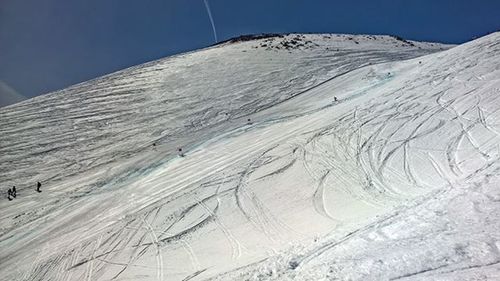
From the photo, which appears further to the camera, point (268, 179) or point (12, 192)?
point (12, 192)

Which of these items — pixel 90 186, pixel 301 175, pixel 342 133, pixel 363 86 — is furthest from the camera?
pixel 363 86

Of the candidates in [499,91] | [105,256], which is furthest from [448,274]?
[499,91]

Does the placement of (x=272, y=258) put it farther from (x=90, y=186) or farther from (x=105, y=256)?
(x=90, y=186)

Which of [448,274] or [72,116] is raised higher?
[72,116]

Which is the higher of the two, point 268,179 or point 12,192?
point 12,192

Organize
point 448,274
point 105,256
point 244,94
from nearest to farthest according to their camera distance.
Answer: point 448,274 < point 105,256 < point 244,94

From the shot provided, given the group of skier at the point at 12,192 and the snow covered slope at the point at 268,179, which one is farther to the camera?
the group of skier at the point at 12,192

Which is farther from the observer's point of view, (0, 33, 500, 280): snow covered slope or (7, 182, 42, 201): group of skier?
(7, 182, 42, 201): group of skier

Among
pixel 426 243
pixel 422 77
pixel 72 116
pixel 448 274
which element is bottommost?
pixel 448 274
